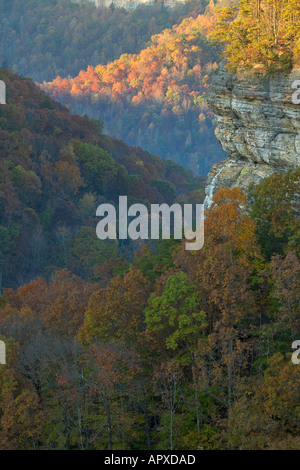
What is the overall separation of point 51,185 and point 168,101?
119173mm

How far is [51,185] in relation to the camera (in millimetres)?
71438

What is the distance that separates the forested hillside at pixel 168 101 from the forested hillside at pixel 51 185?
87638mm

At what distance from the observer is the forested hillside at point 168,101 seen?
176375 millimetres

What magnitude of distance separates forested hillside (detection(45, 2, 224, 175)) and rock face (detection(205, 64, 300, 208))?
137448 millimetres

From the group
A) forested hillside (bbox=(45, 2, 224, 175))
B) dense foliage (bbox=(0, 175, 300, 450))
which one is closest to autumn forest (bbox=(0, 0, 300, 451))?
dense foliage (bbox=(0, 175, 300, 450))

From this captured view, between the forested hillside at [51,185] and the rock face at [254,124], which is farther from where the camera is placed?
the forested hillside at [51,185]

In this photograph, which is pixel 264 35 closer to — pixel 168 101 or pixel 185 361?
pixel 185 361

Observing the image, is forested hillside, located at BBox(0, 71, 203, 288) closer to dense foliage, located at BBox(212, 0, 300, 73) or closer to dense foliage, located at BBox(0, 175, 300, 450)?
dense foliage, located at BBox(212, 0, 300, 73)

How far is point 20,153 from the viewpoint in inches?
2783

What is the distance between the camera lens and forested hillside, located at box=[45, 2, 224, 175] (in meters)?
176

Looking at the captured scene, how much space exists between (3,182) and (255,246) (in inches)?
1752

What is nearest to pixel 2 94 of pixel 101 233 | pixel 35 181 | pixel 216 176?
pixel 35 181

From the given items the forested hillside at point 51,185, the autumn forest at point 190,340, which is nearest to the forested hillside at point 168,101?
the forested hillside at point 51,185

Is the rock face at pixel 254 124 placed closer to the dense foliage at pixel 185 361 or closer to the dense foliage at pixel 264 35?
the dense foliage at pixel 264 35
